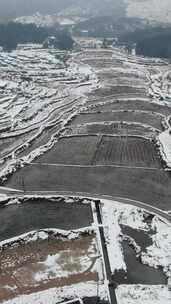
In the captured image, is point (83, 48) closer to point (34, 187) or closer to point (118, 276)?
point (34, 187)

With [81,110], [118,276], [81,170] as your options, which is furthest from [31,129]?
[118,276]

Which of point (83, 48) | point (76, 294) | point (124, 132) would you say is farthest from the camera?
point (83, 48)

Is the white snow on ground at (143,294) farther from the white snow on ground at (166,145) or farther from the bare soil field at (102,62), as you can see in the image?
the bare soil field at (102,62)

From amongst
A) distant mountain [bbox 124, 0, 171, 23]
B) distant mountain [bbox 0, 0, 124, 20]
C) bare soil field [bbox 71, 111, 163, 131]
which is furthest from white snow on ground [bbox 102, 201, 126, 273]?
distant mountain [bbox 0, 0, 124, 20]

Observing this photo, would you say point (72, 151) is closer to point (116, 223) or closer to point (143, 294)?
point (116, 223)

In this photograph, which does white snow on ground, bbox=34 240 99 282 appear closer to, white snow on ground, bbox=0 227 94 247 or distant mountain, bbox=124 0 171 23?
white snow on ground, bbox=0 227 94 247

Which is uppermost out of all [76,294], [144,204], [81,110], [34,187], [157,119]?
[81,110]

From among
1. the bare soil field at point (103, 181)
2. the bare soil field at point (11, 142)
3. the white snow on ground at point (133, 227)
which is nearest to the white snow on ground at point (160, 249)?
the white snow on ground at point (133, 227)
